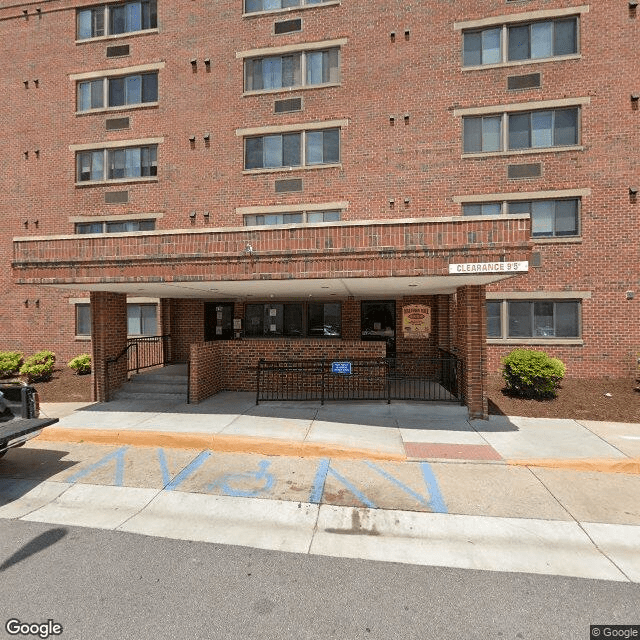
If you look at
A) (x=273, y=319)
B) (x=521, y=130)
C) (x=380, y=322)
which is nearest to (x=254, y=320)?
(x=273, y=319)

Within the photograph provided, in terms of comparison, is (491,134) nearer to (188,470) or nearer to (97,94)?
(188,470)

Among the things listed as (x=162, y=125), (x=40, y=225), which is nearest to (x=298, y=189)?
(x=162, y=125)

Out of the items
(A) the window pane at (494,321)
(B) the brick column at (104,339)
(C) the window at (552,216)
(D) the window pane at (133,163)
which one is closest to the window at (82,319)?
(D) the window pane at (133,163)

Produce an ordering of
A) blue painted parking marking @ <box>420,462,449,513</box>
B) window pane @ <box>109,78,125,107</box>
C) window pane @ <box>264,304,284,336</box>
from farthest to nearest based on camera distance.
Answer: window pane @ <box>109,78,125,107</box> → window pane @ <box>264,304,284,336</box> → blue painted parking marking @ <box>420,462,449,513</box>

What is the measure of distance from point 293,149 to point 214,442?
41.5ft

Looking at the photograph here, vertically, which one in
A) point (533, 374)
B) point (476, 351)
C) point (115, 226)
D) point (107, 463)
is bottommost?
point (107, 463)

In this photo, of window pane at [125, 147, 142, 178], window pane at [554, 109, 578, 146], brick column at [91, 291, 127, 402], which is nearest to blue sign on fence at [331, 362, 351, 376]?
brick column at [91, 291, 127, 402]

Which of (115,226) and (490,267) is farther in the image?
(115,226)

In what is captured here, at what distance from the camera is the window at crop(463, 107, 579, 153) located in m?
13.6

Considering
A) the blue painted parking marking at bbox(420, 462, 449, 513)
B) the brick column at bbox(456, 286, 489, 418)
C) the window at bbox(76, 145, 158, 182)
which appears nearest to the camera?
the blue painted parking marking at bbox(420, 462, 449, 513)

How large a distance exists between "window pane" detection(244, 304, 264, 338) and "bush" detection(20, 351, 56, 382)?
7689mm

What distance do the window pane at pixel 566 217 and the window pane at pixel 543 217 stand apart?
0.23 metres

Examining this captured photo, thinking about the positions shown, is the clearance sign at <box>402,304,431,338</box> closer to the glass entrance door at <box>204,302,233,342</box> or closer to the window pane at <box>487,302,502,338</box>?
the window pane at <box>487,302,502,338</box>

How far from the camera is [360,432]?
783 centimetres
